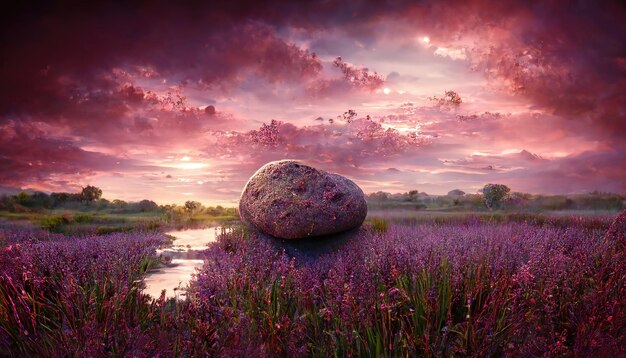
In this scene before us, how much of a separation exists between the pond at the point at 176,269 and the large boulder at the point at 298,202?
1809 millimetres

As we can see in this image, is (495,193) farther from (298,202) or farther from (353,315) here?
(353,315)

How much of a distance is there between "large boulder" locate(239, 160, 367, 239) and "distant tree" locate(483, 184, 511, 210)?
17.8m

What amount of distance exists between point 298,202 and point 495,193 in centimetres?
1960

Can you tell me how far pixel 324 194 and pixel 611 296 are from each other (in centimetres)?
606

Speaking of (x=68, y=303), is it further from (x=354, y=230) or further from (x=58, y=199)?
(x=58, y=199)

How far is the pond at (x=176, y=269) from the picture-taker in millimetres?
7629

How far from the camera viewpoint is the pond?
300 inches

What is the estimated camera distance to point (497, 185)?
26.5 m

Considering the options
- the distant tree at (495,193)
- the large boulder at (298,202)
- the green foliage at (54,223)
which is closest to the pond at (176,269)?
the large boulder at (298,202)

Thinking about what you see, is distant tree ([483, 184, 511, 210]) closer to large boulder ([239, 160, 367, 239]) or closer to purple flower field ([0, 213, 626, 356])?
large boulder ([239, 160, 367, 239])

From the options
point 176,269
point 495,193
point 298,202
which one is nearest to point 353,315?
point 298,202

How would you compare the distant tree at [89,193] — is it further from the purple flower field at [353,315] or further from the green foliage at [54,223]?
the purple flower field at [353,315]

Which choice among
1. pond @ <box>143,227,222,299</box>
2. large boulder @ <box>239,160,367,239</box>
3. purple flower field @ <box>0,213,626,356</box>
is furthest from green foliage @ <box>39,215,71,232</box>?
purple flower field @ <box>0,213,626,356</box>

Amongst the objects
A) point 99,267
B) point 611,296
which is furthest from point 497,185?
point 99,267
